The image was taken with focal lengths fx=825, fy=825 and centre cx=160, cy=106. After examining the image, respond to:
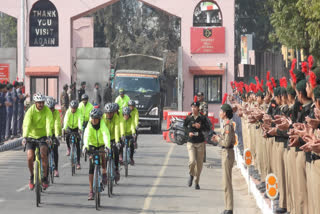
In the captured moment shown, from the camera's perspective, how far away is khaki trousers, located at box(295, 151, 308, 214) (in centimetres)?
984

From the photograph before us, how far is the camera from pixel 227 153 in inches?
534

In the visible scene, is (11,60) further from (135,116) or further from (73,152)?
(73,152)

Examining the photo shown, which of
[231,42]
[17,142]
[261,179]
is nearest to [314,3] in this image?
[261,179]

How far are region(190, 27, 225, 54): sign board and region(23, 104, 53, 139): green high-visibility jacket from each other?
29843mm

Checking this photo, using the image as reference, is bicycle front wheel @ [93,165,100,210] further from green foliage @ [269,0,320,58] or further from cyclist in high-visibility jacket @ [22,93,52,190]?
green foliage @ [269,0,320,58]

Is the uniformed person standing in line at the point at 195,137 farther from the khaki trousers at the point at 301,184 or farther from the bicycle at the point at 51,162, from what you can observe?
the khaki trousers at the point at 301,184

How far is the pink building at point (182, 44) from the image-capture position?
4512cm

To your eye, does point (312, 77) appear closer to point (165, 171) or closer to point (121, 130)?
point (121, 130)

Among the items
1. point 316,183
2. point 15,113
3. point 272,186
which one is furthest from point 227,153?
point 15,113

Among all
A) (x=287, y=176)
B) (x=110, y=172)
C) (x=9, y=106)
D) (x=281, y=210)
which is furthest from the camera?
(x=9, y=106)

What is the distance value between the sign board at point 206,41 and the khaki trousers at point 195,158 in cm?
2803

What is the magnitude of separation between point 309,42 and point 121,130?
12355mm

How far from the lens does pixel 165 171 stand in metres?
20.5

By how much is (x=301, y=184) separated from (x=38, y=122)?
7034 millimetres
